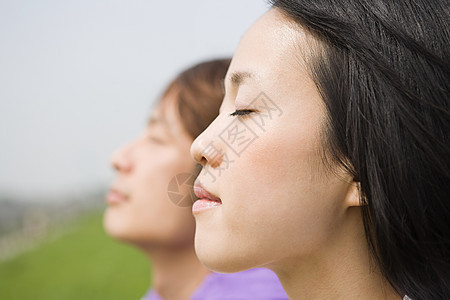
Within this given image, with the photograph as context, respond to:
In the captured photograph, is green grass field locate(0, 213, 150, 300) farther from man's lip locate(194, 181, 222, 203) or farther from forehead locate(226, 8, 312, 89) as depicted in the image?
forehead locate(226, 8, 312, 89)

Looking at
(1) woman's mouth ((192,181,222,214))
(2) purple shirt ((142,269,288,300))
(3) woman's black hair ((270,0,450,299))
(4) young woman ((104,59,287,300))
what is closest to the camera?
(3) woman's black hair ((270,0,450,299))

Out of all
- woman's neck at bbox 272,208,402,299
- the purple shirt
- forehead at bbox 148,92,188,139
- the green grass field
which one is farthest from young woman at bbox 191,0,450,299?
the green grass field

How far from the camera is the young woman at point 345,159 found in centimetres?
97

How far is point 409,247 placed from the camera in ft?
3.25

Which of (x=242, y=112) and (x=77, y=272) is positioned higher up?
(x=242, y=112)

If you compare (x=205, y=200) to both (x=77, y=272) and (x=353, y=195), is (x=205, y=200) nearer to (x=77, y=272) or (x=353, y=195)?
(x=353, y=195)

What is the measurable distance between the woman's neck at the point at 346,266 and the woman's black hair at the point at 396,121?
28mm

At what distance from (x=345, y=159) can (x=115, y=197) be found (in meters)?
1.07

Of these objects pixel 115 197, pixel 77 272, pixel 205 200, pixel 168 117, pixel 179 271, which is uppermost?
pixel 205 200

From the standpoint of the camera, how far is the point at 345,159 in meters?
1.00

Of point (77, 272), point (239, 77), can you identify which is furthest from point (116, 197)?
point (77, 272)

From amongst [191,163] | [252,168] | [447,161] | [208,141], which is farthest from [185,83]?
[447,161]

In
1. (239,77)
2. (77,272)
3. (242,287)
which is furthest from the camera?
(77,272)

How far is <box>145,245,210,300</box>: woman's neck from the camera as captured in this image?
1832 millimetres
